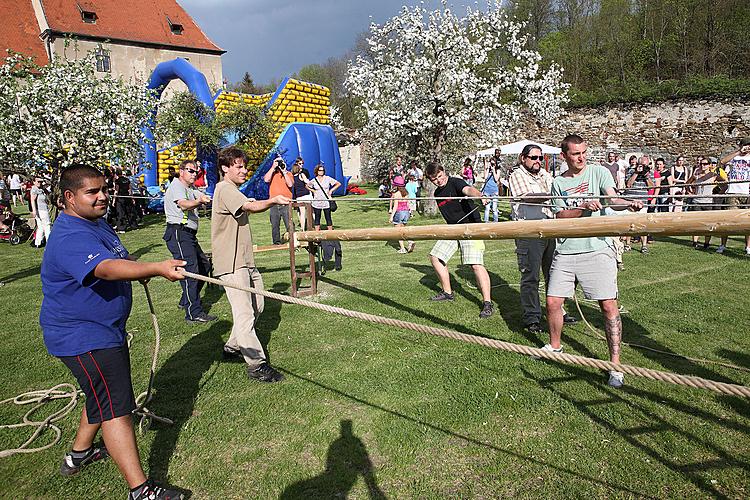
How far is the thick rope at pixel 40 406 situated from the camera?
Answer: 3.40 metres

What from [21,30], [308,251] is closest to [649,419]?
[308,251]

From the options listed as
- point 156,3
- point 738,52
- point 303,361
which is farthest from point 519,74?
point 156,3

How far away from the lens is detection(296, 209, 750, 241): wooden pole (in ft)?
6.59

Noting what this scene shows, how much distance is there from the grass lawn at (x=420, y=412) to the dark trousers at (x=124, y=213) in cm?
915

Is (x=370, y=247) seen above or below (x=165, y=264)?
below

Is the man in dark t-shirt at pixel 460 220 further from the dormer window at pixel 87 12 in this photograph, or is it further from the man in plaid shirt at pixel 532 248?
the dormer window at pixel 87 12

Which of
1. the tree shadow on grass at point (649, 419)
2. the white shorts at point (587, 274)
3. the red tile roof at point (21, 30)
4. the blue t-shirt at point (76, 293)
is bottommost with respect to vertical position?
the tree shadow on grass at point (649, 419)

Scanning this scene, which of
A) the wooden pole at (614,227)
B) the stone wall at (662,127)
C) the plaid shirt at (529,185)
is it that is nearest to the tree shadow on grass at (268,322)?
the wooden pole at (614,227)

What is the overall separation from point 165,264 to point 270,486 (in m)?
1.44

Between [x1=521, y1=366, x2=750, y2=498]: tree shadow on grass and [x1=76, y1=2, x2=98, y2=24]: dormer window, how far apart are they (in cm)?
4468

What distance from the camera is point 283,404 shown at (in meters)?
3.87

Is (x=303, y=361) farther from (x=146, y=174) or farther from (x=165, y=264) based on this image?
(x=146, y=174)

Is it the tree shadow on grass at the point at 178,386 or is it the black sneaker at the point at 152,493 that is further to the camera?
the tree shadow on grass at the point at 178,386

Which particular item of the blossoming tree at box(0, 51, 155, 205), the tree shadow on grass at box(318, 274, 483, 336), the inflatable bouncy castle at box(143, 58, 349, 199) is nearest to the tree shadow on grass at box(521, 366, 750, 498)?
the tree shadow on grass at box(318, 274, 483, 336)
